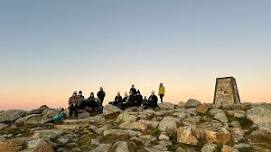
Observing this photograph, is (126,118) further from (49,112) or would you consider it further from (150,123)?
(49,112)

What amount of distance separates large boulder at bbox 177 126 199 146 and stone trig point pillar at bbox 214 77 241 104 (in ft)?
33.8

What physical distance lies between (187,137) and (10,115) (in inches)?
741

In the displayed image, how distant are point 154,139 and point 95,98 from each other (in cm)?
1122

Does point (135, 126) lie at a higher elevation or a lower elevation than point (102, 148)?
higher

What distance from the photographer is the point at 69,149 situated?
23.8m

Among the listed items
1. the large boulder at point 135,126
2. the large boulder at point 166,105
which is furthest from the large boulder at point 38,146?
the large boulder at point 166,105

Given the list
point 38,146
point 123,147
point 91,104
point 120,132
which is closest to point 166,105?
point 91,104

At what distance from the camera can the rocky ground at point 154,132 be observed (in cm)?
2345

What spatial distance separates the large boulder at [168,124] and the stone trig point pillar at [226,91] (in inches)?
330

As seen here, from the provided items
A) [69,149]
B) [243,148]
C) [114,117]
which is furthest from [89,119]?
[243,148]

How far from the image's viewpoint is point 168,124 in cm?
2680

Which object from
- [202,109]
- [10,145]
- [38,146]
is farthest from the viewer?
[202,109]

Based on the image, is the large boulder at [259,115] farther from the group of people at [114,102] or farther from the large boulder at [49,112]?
the large boulder at [49,112]

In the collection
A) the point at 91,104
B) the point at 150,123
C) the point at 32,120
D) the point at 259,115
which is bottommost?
the point at 150,123
